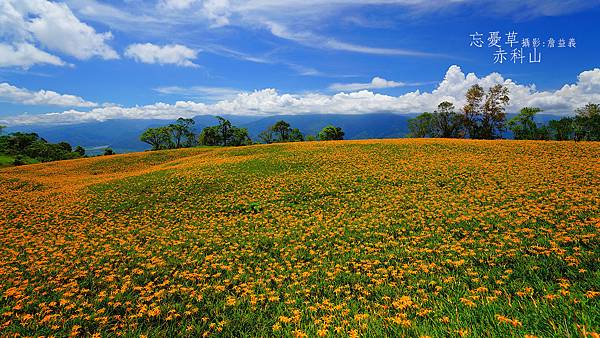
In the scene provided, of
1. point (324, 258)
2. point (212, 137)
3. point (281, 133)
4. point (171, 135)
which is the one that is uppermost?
point (171, 135)

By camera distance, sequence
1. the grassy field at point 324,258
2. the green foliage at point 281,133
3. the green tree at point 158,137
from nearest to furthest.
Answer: the grassy field at point 324,258 < the green tree at point 158,137 < the green foliage at point 281,133

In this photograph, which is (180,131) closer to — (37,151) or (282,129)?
(282,129)

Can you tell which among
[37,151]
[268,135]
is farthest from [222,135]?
[37,151]

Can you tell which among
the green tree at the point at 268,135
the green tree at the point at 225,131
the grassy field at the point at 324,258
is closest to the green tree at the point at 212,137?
the green tree at the point at 225,131

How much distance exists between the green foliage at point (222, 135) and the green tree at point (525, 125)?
78.4 meters

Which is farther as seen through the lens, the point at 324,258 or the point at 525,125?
the point at 525,125

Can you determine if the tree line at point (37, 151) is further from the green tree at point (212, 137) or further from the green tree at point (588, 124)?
the green tree at point (588, 124)

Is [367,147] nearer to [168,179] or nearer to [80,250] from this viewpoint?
[168,179]

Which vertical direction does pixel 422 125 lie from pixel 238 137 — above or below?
above

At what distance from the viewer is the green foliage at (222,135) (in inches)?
3927

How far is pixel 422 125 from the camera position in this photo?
88.6 metres

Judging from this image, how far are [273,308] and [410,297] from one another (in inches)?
111

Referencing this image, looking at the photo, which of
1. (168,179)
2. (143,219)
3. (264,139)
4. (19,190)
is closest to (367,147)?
(168,179)

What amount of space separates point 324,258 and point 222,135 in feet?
327
